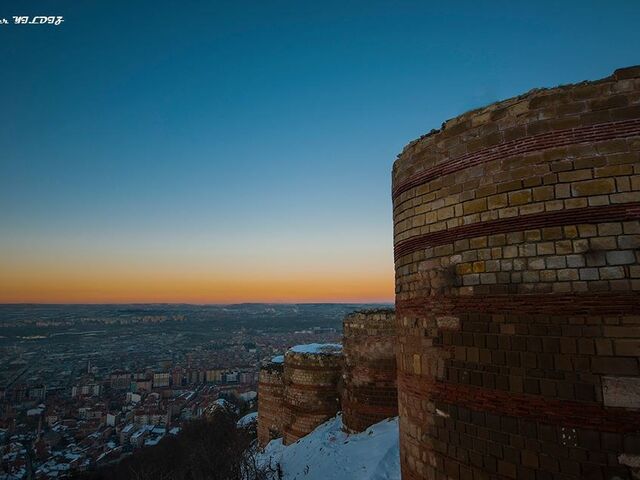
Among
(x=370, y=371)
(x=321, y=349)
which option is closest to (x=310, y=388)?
(x=321, y=349)

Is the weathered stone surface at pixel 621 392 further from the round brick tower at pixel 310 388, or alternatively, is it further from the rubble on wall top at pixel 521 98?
the round brick tower at pixel 310 388

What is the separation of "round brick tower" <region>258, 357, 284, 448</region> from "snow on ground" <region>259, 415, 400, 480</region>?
488 cm

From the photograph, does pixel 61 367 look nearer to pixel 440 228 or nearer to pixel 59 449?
pixel 59 449

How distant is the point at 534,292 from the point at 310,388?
14.0m

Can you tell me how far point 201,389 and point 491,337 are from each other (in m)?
72.3

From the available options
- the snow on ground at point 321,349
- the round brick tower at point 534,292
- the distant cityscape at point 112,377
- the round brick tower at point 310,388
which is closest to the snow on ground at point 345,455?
the round brick tower at point 310,388

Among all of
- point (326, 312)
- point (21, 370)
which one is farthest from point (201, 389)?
point (326, 312)

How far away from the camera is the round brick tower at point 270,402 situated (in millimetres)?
20312

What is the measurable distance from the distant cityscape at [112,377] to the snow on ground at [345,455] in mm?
23634

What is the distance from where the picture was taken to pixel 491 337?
15.3 feet

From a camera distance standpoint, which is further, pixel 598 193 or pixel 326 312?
pixel 326 312

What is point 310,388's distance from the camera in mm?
17016

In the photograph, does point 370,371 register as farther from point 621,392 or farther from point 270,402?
point 270,402

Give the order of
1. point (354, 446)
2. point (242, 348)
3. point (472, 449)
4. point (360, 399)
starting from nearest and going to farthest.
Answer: point (472, 449), point (354, 446), point (360, 399), point (242, 348)
